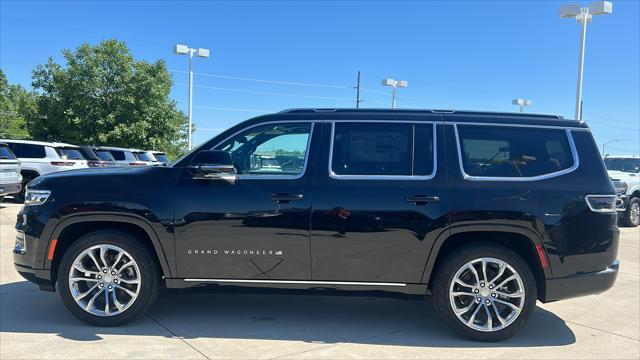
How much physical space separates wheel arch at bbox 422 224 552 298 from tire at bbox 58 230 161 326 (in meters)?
2.38

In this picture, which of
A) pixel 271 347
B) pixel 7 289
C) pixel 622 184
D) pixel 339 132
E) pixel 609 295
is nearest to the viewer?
pixel 271 347

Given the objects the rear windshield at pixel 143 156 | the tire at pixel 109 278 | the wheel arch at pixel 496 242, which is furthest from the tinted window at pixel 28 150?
the wheel arch at pixel 496 242

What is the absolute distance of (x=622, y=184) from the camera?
1305 cm

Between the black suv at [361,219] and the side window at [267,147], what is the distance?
2cm

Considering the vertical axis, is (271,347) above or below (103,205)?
below

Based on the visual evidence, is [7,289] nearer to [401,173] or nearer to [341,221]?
[341,221]

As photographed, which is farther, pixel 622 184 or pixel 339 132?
pixel 622 184

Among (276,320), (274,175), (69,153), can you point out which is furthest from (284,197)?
(69,153)

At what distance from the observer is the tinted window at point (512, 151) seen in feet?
14.1

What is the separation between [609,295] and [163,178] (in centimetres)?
522

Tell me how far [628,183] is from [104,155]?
51.2 ft

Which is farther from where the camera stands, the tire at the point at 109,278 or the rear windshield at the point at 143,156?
the rear windshield at the point at 143,156

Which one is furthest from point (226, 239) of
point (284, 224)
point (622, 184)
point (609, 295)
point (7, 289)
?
point (622, 184)

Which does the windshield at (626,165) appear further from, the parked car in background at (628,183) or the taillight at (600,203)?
the taillight at (600,203)
